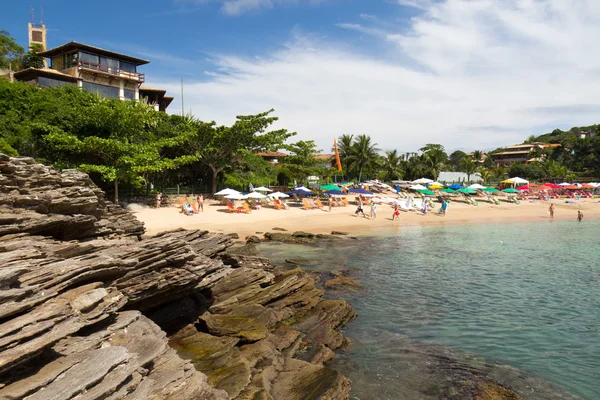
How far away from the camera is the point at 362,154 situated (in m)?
63.8

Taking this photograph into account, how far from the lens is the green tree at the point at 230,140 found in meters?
37.8

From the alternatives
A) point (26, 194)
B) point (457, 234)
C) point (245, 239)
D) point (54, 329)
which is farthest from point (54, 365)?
point (457, 234)

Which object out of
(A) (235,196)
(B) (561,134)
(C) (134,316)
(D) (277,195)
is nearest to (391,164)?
(D) (277,195)

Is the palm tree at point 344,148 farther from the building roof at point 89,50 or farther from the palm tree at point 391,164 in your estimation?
the building roof at point 89,50

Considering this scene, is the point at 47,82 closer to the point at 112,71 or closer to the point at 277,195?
the point at 112,71

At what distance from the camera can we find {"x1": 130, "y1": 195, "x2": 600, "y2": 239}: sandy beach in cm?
2825

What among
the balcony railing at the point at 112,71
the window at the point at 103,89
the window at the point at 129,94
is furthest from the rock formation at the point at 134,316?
the window at the point at 129,94

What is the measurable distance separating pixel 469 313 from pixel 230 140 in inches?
1172

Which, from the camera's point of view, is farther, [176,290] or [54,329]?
[176,290]

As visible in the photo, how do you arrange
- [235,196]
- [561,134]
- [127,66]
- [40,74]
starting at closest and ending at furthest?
1. [235,196]
2. [40,74]
3. [127,66]
4. [561,134]

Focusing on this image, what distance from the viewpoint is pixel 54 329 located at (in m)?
5.37

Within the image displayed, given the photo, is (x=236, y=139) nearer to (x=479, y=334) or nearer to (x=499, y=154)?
(x=479, y=334)

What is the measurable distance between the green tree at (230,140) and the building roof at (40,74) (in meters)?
16.7

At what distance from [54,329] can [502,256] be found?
2292 cm
